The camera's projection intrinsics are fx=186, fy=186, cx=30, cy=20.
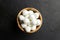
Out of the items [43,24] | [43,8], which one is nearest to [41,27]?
[43,24]

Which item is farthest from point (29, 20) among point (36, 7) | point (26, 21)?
point (36, 7)

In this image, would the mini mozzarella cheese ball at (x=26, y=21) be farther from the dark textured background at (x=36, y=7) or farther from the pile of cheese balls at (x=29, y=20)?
the dark textured background at (x=36, y=7)

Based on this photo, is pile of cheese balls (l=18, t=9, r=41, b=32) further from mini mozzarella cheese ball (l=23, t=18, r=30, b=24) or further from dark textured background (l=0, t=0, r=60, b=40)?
dark textured background (l=0, t=0, r=60, b=40)

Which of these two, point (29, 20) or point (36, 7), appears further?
point (36, 7)

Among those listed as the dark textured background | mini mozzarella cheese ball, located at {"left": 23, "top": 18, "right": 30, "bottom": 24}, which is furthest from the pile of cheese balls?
the dark textured background

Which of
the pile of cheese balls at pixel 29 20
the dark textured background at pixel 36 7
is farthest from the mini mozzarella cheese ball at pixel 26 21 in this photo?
the dark textured background at pixel 36 7

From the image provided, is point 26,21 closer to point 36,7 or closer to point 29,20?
point 29,20
